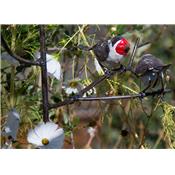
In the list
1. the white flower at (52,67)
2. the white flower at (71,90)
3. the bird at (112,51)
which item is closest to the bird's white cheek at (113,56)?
the bird at (112,51)

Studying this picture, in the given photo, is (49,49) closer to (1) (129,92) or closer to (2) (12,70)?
(2) (12,70)

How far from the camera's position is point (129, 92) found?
1105 millimetres

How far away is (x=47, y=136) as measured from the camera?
90 centimetres

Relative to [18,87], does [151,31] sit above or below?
above

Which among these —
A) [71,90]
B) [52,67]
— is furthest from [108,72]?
[71,90]

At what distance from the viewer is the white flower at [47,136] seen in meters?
0.90

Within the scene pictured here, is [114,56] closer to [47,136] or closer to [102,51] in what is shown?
[102,51]

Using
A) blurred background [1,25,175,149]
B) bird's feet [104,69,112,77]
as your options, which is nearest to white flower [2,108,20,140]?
blurred background [1,25,175,149]

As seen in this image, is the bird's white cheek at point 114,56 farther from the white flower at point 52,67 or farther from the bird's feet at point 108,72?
the white flower at point 52,67

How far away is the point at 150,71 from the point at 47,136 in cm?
21

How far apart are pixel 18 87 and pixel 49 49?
116 millimetres

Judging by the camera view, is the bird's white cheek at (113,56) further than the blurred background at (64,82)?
No
